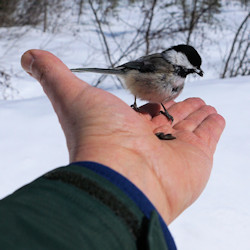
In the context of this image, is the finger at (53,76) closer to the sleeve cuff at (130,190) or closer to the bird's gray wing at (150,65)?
the sleeve cuff at (130,190)

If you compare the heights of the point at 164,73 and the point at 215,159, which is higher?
the point at 164,73

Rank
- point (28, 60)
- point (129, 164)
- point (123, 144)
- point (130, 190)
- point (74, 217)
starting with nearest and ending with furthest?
point (74, 217) → point (130, 190) → point (129, 164) → point (123, 144) → point (28, 60)

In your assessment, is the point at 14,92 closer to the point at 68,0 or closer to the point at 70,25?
the point at 70,25

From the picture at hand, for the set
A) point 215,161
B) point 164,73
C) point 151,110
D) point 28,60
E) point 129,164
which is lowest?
point 215,161

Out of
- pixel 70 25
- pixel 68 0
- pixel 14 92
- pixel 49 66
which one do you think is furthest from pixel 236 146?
pixel 68 0

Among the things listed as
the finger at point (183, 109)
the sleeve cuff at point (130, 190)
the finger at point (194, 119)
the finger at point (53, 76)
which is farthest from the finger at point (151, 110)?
the sleeve cuff at point (130, 190)

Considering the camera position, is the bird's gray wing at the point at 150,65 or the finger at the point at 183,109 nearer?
the bird's gray wing at the point at 150,65

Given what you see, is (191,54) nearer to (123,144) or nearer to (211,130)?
(211,130)

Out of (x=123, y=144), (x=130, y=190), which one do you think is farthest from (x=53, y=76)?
(x=130, y=190)
